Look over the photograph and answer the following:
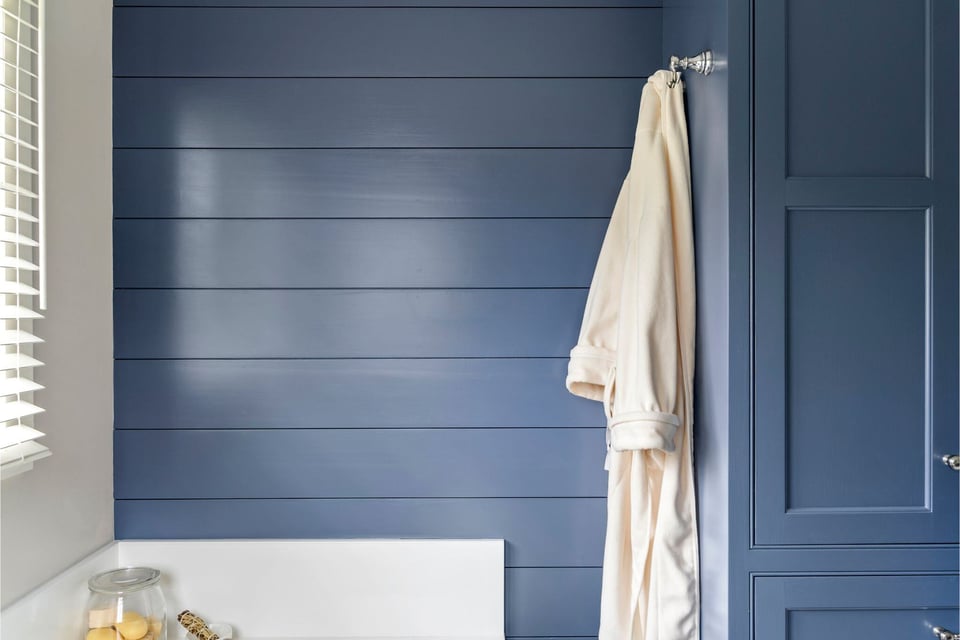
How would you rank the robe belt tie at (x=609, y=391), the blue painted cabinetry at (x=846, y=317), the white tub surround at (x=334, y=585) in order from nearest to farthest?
the blue painted cabinetry at (x=846, y=317) < the robe belt tie at (x=609, y=391) < the white tub surround at (x=334, y=585)

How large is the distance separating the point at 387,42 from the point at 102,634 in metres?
1.35

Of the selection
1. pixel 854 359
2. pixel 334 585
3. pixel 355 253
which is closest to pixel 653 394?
→ pixel 854 359

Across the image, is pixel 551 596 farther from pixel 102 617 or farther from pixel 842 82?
pixel 842 82

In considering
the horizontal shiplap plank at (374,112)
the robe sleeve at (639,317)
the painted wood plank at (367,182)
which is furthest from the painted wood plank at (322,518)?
the horizontal shiplap plank at (374,112)

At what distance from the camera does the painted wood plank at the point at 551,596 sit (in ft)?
5.38

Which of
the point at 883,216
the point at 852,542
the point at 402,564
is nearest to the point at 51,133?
the point at 402,564

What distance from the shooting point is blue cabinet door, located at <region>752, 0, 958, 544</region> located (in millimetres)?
1212

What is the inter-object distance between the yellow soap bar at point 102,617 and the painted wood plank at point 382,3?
1285 millimetres

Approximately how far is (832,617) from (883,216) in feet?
2.25

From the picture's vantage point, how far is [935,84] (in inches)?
48.1

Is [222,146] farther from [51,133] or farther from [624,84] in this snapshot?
[624,84]

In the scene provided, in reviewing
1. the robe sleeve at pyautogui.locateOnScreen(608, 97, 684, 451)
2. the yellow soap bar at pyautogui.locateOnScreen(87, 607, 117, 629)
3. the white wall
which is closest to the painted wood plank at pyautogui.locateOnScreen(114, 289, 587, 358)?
the white wall

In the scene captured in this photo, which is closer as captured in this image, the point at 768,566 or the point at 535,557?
the point at 768,566

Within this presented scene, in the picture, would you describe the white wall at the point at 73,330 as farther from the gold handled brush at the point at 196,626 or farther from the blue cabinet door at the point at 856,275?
the blue cabinet door at the point at 856,275
